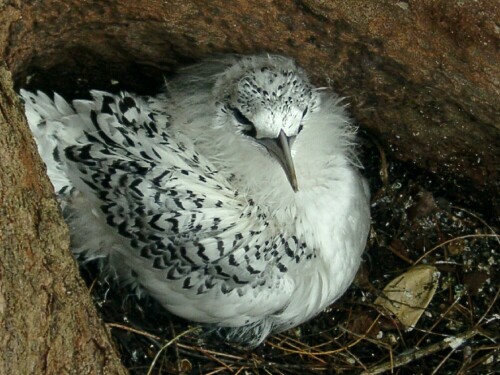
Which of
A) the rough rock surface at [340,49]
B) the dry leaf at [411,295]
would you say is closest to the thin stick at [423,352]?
the dry leaf at [411,295]

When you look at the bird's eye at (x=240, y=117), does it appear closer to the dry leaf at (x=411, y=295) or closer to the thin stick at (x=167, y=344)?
the thin stick at (x=167, y=344)

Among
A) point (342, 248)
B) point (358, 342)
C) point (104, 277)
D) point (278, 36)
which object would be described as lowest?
point (358, 342)

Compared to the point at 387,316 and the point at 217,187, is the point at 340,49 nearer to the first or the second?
the point at 217,187

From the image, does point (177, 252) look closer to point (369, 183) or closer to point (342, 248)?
point (342, 248)

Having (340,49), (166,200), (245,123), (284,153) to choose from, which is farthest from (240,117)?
(340,49)

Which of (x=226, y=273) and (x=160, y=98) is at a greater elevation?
(x=160, y=98)

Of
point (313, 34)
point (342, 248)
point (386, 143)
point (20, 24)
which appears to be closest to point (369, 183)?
point (386, 143)
